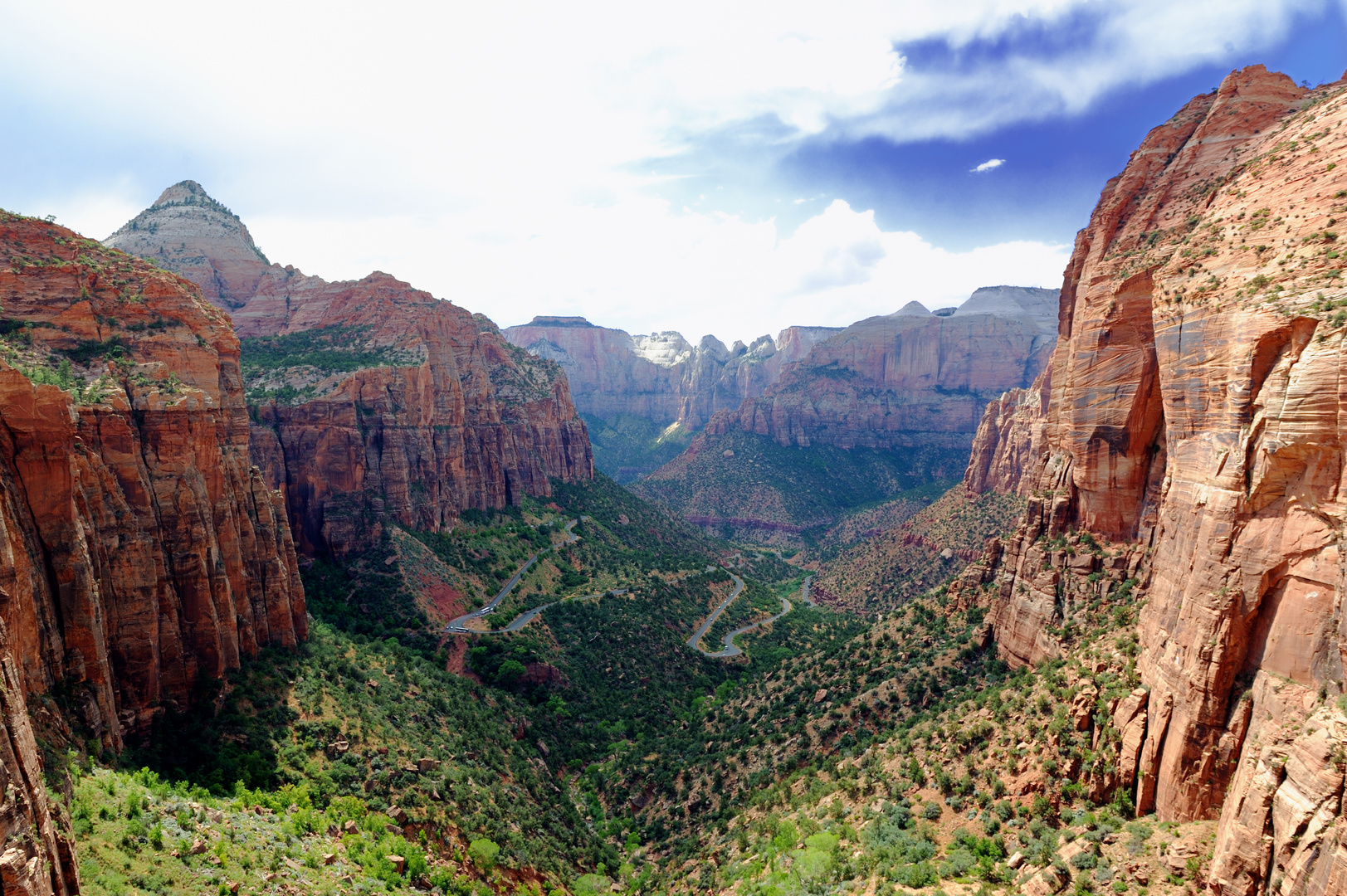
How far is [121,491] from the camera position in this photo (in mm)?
35531

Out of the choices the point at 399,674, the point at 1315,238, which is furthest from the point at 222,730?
the point at 1315,238

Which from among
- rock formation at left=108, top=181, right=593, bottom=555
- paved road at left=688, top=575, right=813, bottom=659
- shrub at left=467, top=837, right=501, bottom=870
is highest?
rock formation at left=108, top=181, right=593, bottom=555

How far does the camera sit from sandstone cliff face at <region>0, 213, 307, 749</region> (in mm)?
29422

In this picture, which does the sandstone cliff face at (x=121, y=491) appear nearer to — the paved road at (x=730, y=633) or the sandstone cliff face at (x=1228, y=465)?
the sandstone cliff face at (x=1228, y=465)

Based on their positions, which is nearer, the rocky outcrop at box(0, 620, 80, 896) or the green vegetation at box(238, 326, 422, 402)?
the rocky outcrop at box(0, 620, 80, 896)

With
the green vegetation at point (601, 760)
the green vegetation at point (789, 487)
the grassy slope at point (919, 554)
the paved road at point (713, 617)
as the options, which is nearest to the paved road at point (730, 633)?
the paved road at point (713, 617)

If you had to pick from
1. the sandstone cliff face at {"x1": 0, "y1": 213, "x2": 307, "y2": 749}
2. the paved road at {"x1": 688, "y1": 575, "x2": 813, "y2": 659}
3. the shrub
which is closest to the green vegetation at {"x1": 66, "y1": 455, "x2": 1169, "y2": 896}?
the shrub

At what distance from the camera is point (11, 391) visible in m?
28.9

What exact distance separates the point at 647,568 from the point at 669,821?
172 feet

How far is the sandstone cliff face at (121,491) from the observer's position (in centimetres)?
2942

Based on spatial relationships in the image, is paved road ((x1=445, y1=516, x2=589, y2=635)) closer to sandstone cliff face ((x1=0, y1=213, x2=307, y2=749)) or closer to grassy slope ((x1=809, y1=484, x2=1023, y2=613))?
sandstone cliff face ((x1=0, y1=213, x2=307, y2=749))

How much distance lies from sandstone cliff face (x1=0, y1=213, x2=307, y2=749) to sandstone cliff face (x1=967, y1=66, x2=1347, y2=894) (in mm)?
46600

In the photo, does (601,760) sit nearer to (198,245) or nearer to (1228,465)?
(1228,465)

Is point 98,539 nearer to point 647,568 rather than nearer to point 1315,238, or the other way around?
point 1315,238
